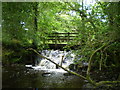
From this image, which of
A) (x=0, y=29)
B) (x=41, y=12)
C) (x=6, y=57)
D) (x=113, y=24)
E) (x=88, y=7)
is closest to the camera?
(x=113, y=24)

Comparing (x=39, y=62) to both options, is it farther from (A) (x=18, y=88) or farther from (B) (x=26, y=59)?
(A) (x=18, y=88)

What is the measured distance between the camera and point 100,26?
304 centimetres

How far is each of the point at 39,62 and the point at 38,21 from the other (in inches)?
84.2

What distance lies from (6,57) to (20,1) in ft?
6.56

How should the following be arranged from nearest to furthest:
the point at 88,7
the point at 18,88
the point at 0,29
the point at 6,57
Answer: the point at 18,88 < the point at 88,7 < the point at 0,29 < the point at 6,57

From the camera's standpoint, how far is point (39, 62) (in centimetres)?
608

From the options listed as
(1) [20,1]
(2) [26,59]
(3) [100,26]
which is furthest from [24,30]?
(3) [100,26]

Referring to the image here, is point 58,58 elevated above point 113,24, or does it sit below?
below

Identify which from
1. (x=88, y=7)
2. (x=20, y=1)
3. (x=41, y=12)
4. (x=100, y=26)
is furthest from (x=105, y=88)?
(x=41, y=12)

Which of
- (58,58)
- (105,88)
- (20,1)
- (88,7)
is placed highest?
(20,1)

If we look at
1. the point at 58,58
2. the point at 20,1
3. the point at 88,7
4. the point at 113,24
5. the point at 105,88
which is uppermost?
the point at 20,1

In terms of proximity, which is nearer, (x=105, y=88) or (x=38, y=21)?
(x=105, y=88)

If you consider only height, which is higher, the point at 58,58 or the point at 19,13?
the point at 19,13

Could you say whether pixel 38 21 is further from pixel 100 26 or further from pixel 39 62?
pixel 100 26
